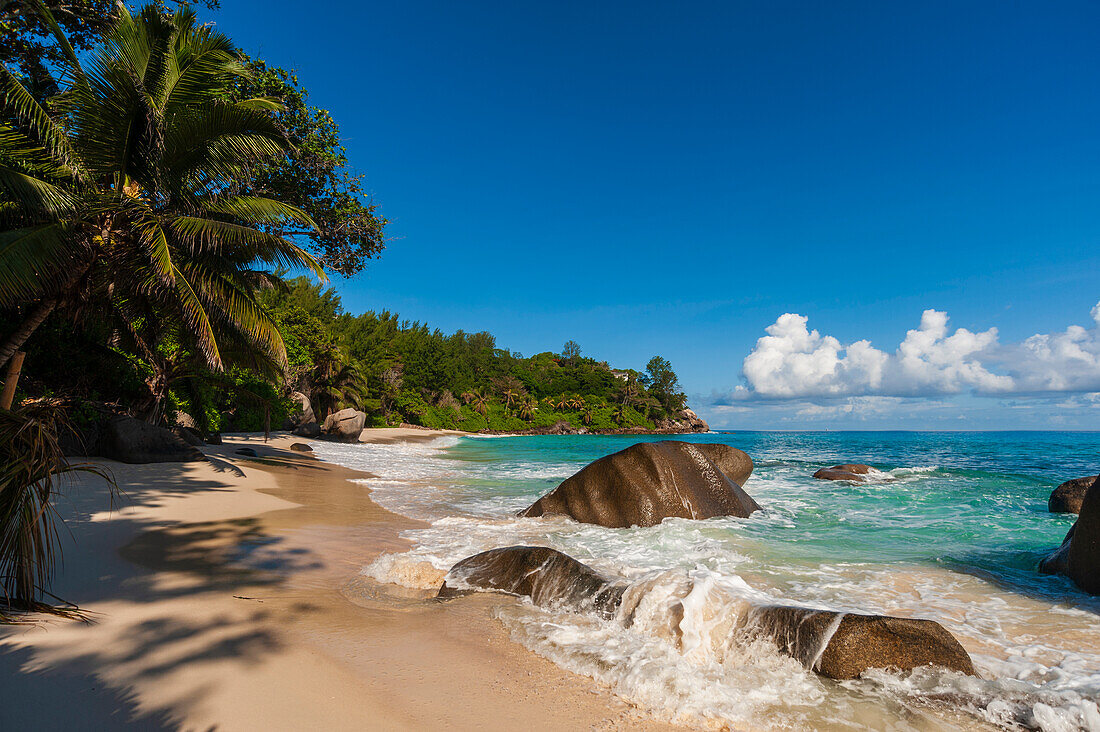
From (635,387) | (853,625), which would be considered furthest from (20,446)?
(635,387)

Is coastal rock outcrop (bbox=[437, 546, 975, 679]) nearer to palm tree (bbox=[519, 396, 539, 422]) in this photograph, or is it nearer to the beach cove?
the beach cove

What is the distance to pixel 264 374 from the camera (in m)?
13.0

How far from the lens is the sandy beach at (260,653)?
252cm

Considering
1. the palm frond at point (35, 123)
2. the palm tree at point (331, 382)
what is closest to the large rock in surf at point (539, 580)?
the palm frond at point (35, 123)

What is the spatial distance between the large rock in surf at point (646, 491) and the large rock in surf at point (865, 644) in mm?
4903

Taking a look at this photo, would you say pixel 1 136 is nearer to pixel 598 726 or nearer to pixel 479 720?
pixel 479 720

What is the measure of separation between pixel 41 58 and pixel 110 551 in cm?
1325

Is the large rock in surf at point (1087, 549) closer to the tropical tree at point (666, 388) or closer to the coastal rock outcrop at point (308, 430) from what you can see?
the coastal rock outcrop at point (308, 430)

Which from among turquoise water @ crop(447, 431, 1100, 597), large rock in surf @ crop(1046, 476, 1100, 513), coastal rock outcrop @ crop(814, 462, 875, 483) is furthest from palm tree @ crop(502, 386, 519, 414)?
large rock in surf @ crop(1046, 476, 1100, 513)

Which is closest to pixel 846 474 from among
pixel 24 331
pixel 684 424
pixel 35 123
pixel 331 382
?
pixel 24 331

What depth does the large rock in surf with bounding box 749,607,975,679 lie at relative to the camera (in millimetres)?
3359

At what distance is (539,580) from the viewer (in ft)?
15.7

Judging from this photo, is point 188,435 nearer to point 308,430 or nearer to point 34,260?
point 34,260

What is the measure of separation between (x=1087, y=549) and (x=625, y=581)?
573 centimetres
